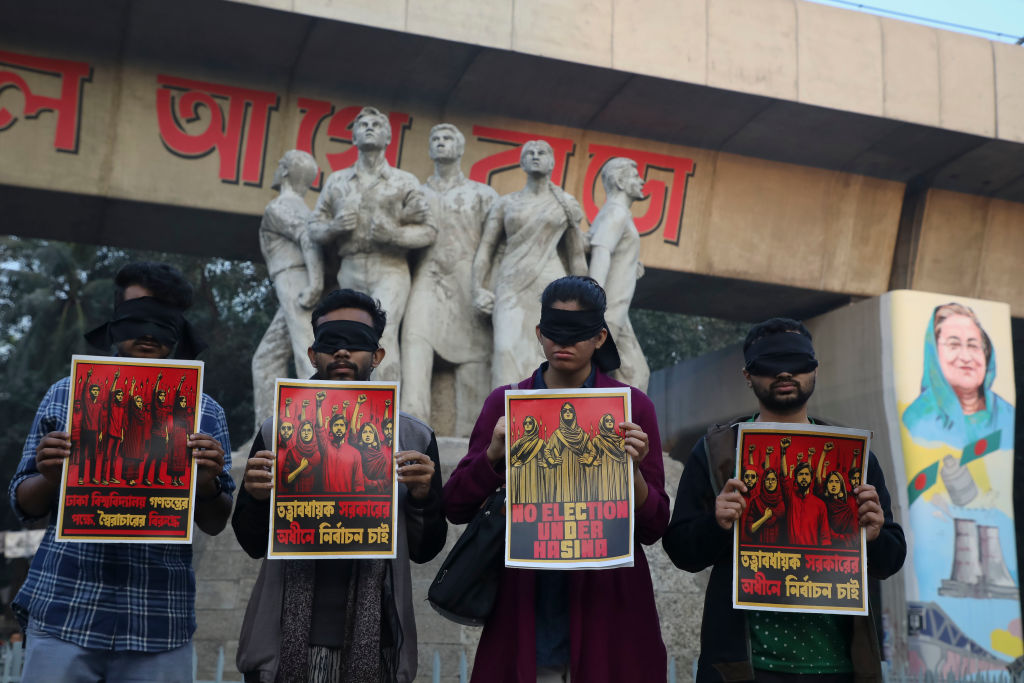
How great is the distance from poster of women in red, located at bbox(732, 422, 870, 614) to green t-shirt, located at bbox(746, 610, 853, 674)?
0.44 feet

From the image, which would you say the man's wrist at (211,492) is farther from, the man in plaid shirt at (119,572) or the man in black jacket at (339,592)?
the man in black jacket at (339,592)

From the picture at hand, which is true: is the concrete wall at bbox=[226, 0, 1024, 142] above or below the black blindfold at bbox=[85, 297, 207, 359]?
above

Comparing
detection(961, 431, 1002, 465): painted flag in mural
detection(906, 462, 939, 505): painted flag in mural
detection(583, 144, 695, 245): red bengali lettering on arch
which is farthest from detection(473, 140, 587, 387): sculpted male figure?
detection(961, 431, 1002, 465): painted flag in mural

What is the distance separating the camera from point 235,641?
748cm

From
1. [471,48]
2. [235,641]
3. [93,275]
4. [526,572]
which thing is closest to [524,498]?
[526,572]

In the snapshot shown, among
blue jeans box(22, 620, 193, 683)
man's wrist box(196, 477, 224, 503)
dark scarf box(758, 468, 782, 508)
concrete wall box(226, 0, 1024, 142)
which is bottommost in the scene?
blue jeans box(22, 620, 193, 683)

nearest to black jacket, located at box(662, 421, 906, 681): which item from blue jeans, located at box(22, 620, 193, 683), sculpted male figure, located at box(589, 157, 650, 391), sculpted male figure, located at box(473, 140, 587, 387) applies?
blue jeans, located at box(22, 620, 193, 683)

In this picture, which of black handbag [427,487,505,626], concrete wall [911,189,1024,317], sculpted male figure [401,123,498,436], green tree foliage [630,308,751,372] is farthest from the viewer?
green tree foliage [630,308,751,372]

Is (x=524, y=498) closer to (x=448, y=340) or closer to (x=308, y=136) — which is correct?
(x=448, y=340)

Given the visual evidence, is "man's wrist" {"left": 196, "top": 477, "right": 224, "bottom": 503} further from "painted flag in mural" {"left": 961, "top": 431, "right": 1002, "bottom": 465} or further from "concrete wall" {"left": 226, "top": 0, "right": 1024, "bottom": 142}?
"painted flag in mural" {"left": 961, "top": 431, "right": 1002, "bottom": 465}

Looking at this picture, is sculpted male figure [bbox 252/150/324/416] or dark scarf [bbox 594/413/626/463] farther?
sculpted male figure [bbox 252/150/324/416]

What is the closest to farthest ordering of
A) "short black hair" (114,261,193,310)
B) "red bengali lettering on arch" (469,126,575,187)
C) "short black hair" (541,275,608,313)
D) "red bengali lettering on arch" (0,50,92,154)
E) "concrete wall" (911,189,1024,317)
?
"short black hair" (541,275,608,313) → "short black hair" (114,261,193,310) → "red bengali lettering on arch" (0,50,92,154) → "red bengali lettering on arch" (469,126,575,187) → "concrete wall" (911,189,1024,317)

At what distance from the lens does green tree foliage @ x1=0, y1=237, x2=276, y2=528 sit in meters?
22.1

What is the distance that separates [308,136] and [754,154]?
19.4ft
